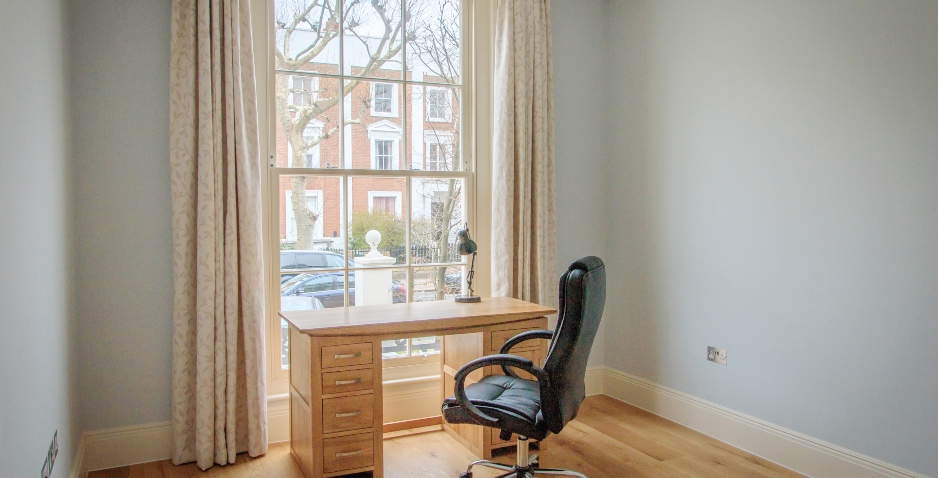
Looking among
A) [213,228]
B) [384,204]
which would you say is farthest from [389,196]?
[213,228]

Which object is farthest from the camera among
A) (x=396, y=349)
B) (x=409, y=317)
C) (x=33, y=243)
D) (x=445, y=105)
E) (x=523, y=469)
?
(x=445, y=105)

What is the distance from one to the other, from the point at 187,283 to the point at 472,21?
86.2 inches

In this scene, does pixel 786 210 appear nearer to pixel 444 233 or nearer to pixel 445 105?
pixel 444 233

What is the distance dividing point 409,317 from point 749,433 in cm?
184

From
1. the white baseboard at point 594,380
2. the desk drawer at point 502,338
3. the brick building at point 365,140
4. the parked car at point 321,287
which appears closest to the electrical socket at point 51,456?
the parked car at point 321,287

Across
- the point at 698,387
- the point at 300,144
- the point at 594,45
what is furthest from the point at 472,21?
the point at 698,387

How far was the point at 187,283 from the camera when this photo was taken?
118 inches

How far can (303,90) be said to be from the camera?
11.1 feet

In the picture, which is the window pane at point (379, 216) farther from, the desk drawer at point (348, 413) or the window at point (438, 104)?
the desk drawer at point (348, 413)

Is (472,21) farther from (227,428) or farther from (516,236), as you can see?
(227,428)

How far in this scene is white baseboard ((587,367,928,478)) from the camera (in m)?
2.71

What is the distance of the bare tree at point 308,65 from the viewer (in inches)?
131

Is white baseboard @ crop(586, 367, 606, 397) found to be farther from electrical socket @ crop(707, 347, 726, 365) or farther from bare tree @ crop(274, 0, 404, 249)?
bare tree @ crop(274, 0, 404, 249)

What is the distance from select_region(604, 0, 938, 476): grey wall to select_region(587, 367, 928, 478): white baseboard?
0.05 metres
